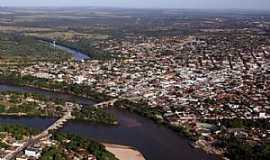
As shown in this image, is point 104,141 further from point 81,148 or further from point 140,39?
point 140,39

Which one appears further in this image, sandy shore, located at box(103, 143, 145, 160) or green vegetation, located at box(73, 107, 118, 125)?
green vegetation, located at box(73, 107, 118, 125)

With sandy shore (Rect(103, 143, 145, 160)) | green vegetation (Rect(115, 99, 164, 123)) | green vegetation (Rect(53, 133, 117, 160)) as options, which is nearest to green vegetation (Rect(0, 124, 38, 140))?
green vegetation (Rect(53, 133, 117, 160))

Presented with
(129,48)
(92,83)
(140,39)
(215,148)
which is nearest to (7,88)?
(92,83)

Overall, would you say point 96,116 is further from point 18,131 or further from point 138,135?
point 18,131

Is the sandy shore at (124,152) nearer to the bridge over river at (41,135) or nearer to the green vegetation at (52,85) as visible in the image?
the bridge over river at (41,135)

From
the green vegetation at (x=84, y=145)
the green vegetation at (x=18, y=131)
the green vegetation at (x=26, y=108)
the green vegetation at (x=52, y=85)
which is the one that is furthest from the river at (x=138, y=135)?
the green vegetation at (x=52, y=85)

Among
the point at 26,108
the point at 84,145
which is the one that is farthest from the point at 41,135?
the point at 26,108

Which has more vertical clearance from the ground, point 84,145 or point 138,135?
point 84,145

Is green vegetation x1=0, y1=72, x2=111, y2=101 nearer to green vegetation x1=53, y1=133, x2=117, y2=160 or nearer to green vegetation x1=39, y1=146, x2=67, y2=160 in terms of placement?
green vegetation x1=53, y1=133, x2=117, y2=160
